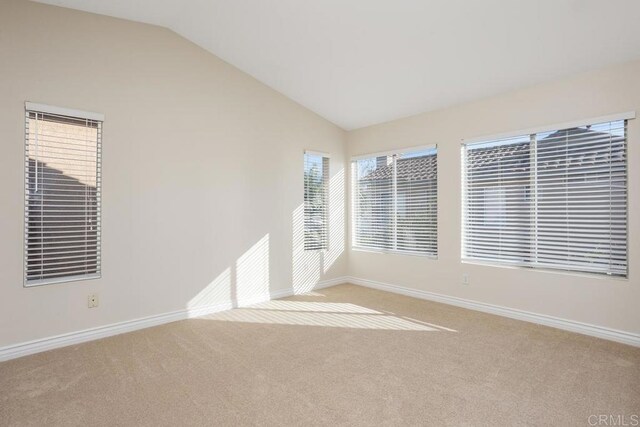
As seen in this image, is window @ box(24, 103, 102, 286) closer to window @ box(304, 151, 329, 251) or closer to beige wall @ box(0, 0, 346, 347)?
beige wall @ box(0, 0, 346, 347)

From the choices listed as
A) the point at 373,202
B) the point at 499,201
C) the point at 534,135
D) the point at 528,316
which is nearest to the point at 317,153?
the point at 373,202

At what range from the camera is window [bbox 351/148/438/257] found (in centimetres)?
458

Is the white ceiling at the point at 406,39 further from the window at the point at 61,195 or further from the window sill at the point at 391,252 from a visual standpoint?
the window sill at the point at 391,252

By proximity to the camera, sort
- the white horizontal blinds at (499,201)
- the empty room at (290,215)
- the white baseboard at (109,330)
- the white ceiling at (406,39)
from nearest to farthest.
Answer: the empty room at (290,215), the white ceiling at (406,39), the white baseboard at (109,330), the white horizontal blinds at (499,201)

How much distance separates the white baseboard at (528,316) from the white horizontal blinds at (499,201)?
557 millimetres

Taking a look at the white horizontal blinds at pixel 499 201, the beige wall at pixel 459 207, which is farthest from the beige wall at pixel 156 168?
the white horizontal blinds at pixel 499 201

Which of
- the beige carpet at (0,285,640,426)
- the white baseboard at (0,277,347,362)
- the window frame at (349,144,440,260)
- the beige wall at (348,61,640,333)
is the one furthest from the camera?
the window frame at (349,144,440,260)

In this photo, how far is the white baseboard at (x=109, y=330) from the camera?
2.84 meters

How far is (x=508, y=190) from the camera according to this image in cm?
385

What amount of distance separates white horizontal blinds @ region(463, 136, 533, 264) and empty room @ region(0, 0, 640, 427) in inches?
0.9

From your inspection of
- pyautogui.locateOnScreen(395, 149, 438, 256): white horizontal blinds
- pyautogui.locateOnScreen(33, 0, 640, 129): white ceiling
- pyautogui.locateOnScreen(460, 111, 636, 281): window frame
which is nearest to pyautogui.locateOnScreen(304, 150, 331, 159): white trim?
pyautogui.locateOnScreen(33, 0, 640, 129): white ceiling

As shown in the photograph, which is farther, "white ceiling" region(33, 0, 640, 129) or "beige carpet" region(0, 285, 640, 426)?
"white ceiling" region(33, 0, 640, 129)

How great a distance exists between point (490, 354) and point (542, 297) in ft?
3.83

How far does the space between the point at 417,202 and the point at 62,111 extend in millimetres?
4112
